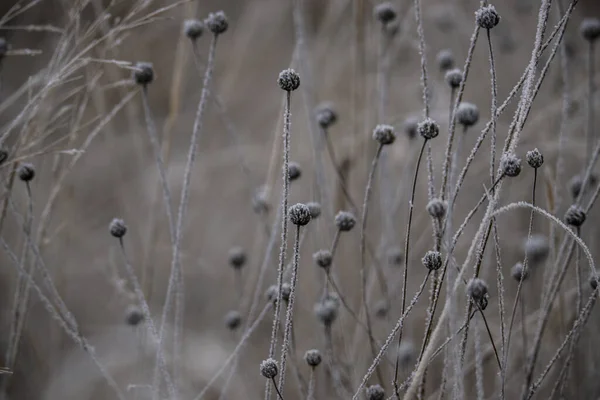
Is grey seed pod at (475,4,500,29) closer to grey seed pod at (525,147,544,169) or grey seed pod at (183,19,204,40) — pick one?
grey seed pod at (525,147,544,169)

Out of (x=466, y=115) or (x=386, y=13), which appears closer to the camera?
(x=466, y=115)

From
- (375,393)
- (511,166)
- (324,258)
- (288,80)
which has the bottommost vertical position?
(375,393)

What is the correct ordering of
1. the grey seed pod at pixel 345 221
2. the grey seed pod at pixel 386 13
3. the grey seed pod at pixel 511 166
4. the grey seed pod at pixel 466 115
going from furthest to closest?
the grey seed pod at pixel 386 13, the grey seed pod at pixel 345 221, the grey seed pod at pixel 466 115, the grey seed pod at pixel 511 166

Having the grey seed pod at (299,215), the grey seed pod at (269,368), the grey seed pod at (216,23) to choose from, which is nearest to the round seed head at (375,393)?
the grey seed pod at (269,368)

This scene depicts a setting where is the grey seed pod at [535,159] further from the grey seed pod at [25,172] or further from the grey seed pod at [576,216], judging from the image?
the grey seed pod at [25,172]

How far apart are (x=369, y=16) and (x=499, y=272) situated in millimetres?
1152

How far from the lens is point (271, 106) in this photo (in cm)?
254

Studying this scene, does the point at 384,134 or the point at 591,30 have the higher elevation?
the point at 591,30

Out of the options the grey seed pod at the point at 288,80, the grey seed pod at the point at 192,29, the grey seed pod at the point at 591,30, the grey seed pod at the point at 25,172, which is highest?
the grey seed pod at the point at 192,29

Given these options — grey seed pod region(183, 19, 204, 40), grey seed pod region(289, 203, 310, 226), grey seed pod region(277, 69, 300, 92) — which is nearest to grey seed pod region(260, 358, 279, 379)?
grey seed pod region(289, 203, 310, 226)

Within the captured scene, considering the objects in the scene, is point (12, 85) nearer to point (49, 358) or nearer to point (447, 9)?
point (49, 358)

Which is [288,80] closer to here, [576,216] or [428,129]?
[428,129]

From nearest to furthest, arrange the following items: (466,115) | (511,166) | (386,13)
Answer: (511,166), (466,115), (386,13)

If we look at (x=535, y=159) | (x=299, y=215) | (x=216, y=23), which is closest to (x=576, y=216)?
(x=535, y=159)
